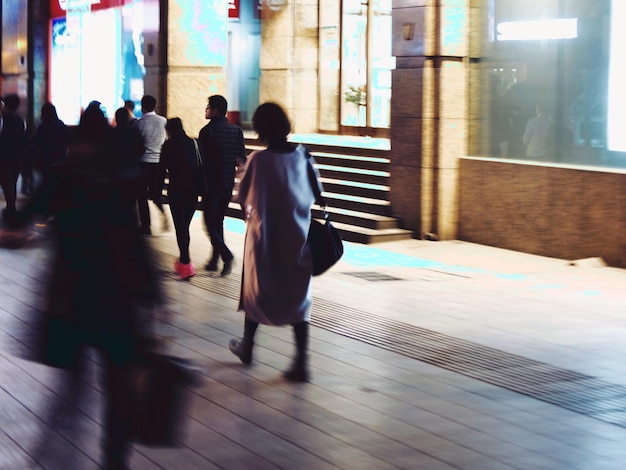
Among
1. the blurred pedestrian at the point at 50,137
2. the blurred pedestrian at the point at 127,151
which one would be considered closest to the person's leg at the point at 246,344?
the blurred pedestrian at the point at 127,151

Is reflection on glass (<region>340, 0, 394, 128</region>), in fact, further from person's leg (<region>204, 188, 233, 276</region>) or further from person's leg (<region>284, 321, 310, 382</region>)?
person's leg (<region>284, 321, 310, 382</region>)

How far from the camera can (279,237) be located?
7.04 m

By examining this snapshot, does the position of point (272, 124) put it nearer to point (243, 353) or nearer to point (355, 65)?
point (243, 353)

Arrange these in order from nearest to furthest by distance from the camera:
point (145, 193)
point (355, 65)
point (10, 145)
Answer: point (145, 193) → point (10, 145) → point (355, 65)

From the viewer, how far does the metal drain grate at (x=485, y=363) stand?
6.66 m

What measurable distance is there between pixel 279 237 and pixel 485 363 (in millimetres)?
1666

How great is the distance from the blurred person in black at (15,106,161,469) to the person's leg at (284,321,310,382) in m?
2.20

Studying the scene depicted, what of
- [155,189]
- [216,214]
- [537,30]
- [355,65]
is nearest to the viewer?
[216,214]

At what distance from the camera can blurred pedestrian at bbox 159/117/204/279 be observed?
11.1 m

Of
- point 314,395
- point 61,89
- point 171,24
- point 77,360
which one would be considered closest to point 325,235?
point 314,395

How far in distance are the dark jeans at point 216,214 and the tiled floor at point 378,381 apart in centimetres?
31

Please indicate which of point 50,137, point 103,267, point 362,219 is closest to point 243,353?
point 103,267

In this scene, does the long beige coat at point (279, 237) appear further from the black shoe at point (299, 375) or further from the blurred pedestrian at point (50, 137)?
the blurred pedestrian at point (50, 137)

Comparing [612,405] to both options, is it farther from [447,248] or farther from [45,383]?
[447,248]
